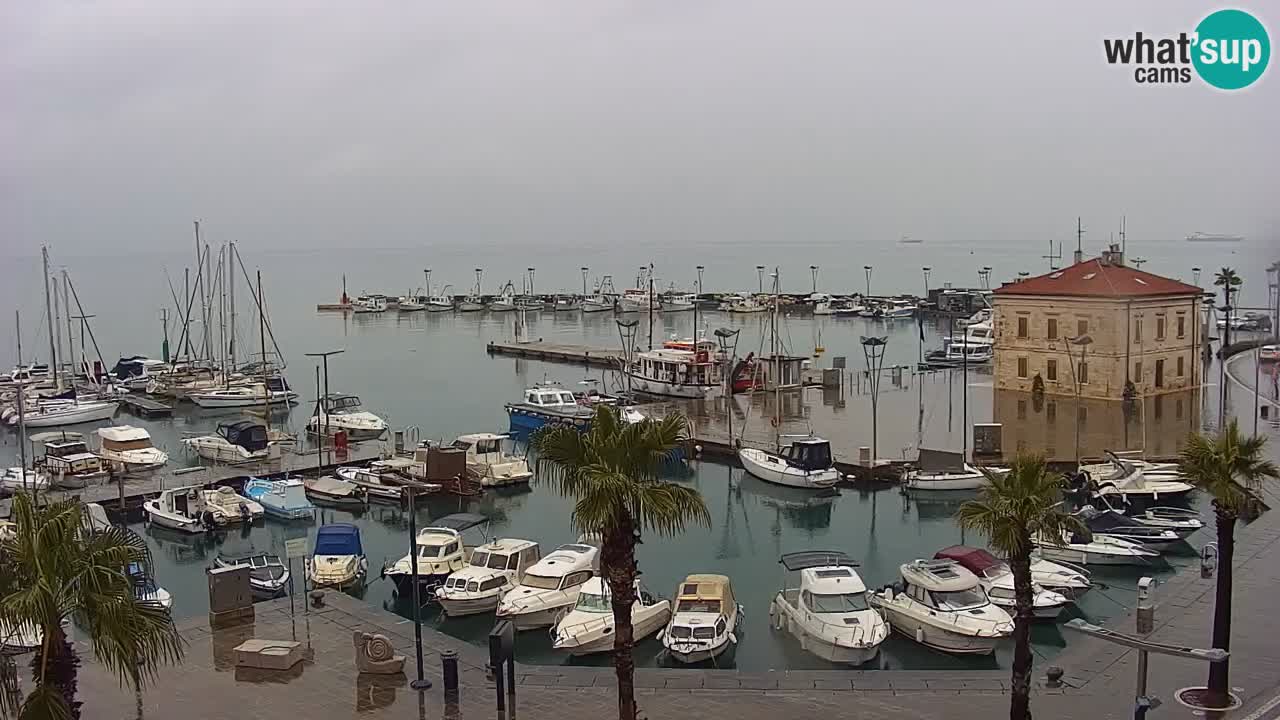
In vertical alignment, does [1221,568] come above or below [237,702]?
above

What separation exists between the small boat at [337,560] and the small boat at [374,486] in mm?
9612

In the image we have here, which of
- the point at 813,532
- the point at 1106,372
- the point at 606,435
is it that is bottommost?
the point at 813,532

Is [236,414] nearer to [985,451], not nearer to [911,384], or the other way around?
[911,384]

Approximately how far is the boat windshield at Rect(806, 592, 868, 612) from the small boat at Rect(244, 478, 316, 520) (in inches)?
769

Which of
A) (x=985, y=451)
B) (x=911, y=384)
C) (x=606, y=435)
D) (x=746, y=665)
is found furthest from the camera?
(x=911, y=384)

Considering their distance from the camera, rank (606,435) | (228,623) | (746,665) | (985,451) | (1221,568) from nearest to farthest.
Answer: (606,435)
(1221,568)
(228,623)
(746,665)
(985,451)

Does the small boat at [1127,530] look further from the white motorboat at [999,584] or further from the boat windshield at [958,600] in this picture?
the boat windshield at [958,600]

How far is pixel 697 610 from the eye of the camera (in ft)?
71.0

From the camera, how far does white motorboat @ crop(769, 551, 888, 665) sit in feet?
66.9

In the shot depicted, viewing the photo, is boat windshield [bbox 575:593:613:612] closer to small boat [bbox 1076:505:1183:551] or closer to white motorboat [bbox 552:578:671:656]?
white motorboat [bbox 552:578:671:656]

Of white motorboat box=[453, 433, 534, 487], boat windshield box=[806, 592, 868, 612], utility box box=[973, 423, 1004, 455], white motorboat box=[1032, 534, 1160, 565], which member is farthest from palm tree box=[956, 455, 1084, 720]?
white motorboat box=[453, 433, 534, 487]

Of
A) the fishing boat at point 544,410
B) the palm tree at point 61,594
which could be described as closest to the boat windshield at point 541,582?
the palm tree at point 61,594

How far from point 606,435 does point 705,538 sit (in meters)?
19.3

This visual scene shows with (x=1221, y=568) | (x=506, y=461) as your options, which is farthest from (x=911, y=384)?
(x=1221, y=568)
